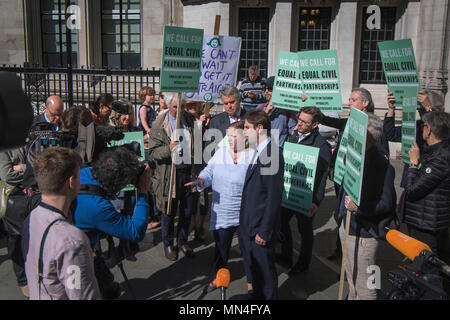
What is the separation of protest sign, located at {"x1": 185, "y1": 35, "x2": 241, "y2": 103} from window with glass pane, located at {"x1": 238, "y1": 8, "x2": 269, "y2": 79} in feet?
24.7

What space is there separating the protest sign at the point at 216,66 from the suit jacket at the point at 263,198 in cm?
257

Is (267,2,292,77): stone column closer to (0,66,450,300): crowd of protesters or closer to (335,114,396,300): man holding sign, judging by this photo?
(0,66,450,300): crowd of protesters

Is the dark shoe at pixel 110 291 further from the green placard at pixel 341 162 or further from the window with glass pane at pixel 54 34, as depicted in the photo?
the window with glass pane at pixel 54 34

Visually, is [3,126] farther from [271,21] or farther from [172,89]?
[271,21]

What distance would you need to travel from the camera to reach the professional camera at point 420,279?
2.31m

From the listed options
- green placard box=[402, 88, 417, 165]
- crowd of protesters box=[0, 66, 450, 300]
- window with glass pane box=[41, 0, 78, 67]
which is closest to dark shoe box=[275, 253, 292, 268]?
crowd of protesters box=[0, 66, 450, 300]

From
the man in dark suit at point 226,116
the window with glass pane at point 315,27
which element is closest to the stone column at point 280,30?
the window with glass pane at point 315,27

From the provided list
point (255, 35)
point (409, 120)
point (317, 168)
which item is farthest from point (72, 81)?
point (409, 120)

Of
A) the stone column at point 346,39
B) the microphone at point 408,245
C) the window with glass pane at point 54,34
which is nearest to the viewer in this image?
the microphone at point 408,245

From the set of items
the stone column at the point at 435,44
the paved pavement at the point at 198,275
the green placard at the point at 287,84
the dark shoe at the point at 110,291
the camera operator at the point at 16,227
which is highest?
the stone column at the point at 435,44

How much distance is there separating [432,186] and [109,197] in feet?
9.73

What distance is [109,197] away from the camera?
3156 mm

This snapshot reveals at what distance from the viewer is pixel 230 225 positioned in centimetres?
425

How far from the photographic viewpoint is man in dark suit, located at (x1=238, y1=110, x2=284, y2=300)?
3721mm
